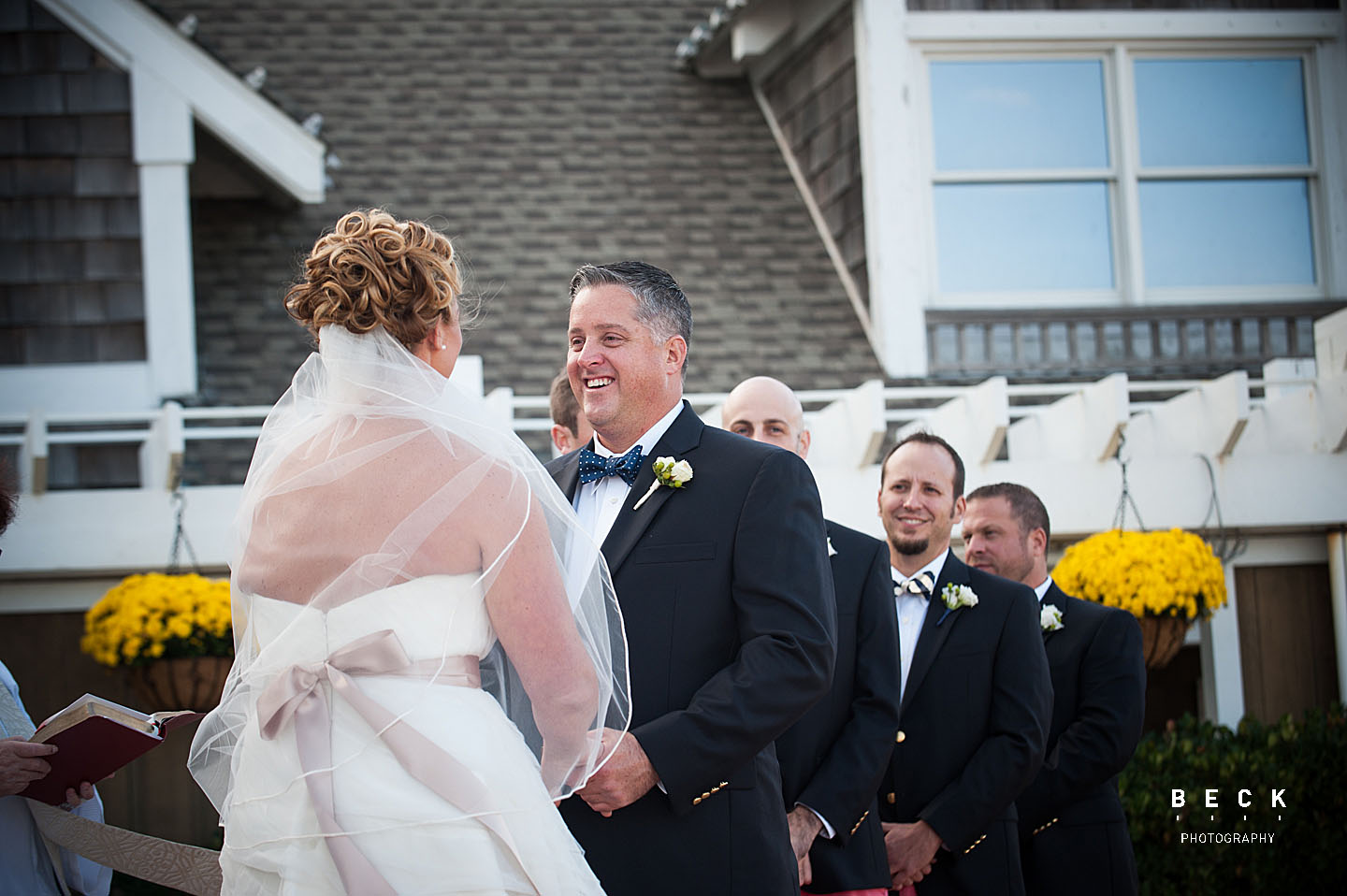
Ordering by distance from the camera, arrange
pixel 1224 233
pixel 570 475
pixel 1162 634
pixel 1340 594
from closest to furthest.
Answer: pixel 570 475 < pixel 1162 634 < pixel 1340 594 < pixel 1224 233

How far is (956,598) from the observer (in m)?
3.96

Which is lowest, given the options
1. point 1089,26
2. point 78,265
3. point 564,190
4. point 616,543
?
point 616,543

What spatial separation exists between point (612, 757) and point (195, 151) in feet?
25.5

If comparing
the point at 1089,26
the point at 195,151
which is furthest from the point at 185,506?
the point at 1089,26

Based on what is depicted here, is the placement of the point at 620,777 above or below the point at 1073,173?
below

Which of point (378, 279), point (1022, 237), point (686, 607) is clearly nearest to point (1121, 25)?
point (1022, 237)

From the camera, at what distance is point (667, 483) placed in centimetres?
281

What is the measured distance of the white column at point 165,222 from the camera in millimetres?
8156

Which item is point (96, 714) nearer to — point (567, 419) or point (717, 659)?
point (717, 659)

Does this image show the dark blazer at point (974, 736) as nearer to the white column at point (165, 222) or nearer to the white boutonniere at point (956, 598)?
the white boutonniere at point (956, 598)

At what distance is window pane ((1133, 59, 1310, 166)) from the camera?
923cm

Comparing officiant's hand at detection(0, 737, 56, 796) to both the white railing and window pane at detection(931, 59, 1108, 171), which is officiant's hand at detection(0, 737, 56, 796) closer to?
the white railing

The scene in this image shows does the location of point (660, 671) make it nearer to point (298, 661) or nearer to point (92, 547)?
point (298, 661)

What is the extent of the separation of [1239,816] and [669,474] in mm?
4782
